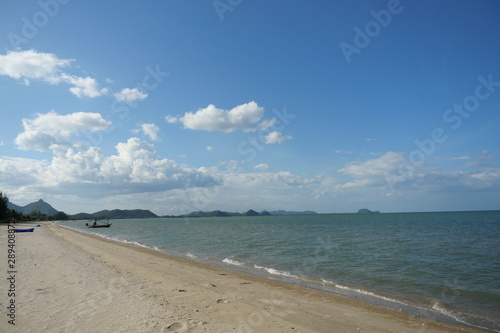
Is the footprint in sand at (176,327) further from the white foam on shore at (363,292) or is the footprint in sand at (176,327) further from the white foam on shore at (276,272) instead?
the white foam on shore at (276,272)

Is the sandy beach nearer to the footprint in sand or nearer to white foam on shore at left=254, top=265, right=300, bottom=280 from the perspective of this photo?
the footprint in sand

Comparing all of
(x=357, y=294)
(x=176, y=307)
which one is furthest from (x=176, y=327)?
(x=357, y=294)

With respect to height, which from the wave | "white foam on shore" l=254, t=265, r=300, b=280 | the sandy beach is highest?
A: the sandy beach

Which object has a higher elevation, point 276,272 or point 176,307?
point 176,307

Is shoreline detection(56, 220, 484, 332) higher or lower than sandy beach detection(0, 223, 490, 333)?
lower

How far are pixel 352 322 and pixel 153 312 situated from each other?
614cm

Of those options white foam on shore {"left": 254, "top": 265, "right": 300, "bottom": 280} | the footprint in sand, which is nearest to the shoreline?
white foam on shore {"left": 254, "top": 265, "right": 300, "bottom": 280}

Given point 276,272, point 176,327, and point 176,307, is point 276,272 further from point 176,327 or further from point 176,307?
point 176,327

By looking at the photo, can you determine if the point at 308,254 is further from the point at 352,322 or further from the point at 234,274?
the point at 352,322

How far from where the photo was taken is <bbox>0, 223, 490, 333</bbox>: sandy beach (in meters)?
7.37

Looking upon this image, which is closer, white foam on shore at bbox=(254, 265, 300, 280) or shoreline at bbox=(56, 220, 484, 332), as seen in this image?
shoreline at bbox=(56, 220, 484, 332)

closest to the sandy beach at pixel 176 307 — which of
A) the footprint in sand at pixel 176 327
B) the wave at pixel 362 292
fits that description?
the footprint in sand at pixel 176 327

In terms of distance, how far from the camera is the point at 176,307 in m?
8.79

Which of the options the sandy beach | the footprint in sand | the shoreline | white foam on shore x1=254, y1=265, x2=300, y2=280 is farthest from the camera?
white foam on shore x1=254, y1=265, x2=300, y2=280
